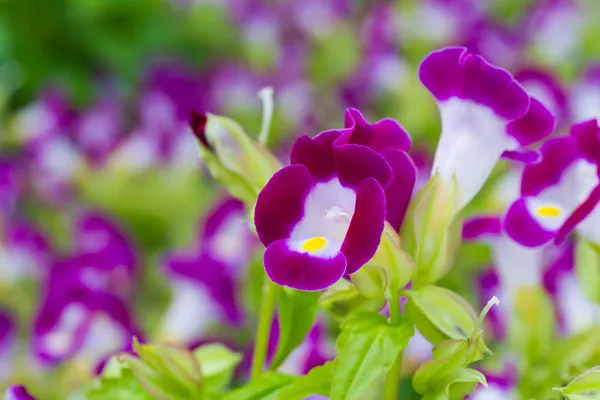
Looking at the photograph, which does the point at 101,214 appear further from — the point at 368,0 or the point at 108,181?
the point at 368,0

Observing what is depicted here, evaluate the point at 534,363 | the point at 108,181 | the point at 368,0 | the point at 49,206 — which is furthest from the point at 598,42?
the point at 534,363

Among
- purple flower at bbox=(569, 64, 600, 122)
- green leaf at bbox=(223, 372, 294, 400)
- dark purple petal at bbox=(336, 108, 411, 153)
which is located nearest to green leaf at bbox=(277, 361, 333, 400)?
green leaf at bbox=(223, 372, 294, 400)

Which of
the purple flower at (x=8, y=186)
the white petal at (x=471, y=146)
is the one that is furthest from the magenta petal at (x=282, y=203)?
the purple flower at (x=8, y=186)

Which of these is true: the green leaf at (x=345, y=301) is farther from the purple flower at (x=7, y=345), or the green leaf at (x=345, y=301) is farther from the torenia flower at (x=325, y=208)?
the purple flower at (x=7, y=345)

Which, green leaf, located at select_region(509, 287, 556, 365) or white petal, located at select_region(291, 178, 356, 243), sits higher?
white petal, located at select_region(291, 178, 356, 243)

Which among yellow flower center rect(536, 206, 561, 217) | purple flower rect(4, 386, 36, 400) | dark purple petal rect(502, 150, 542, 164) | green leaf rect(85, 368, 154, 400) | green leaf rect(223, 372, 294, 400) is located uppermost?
dark purple petal rect(502, 150, 542, 164)

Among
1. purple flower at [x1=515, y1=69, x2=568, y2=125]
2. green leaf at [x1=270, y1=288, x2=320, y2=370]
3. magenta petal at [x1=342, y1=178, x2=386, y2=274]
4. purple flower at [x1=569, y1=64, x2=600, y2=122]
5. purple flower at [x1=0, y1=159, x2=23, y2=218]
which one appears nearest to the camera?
magenta petal at [x1=342, y1=178, x2=386, y2=274]

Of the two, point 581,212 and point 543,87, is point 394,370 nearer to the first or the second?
point 581,212

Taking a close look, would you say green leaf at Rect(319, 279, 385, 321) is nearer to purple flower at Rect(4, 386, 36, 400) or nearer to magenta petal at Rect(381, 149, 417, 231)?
magenta petal at Rect(381, 149, 417, 231)

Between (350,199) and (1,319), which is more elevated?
(350,199)
